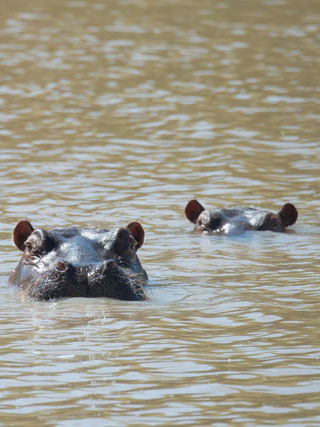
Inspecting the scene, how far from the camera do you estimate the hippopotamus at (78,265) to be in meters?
9.03

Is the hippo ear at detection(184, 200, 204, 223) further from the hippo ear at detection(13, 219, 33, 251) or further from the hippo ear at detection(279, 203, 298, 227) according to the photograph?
the hippo ear at detection(13, 219, 33, 251)

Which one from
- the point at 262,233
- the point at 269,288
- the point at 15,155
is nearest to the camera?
the point at 269,288

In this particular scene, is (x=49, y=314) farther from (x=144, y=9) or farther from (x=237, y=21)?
(x=144, y=9)

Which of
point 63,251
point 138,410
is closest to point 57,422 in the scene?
point 138,410

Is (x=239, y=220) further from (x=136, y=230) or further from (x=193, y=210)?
(x=136, y=230)

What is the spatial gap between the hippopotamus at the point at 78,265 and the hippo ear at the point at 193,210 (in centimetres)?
362

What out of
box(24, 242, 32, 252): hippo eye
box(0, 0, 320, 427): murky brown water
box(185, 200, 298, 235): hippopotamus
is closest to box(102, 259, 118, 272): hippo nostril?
box(0, 0, 320, 427): murky brown water

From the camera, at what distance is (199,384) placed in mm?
6973

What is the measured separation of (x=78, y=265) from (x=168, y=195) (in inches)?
247

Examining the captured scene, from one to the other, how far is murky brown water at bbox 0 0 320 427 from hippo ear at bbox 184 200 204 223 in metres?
0.20

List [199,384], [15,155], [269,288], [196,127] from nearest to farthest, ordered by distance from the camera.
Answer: [199,384]
[269,288]
[15,155]
[196,127]

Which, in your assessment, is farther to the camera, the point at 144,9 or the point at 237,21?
the point at 144,9

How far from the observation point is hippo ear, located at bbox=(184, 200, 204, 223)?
1371 cm

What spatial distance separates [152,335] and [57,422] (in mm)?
2123
